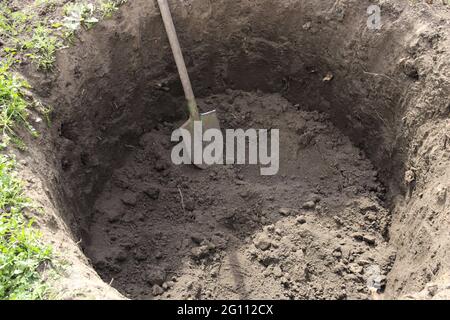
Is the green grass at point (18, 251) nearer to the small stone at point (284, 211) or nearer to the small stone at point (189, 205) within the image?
the small stone at point (189, 205)

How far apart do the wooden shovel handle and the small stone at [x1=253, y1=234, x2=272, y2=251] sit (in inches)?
46.9

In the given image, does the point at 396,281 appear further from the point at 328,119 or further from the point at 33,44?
the point at 33,44

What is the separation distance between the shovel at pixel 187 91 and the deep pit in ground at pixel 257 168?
0.19m

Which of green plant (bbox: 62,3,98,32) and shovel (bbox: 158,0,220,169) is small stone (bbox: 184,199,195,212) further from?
green plant (bbox: 62,3,98,32)

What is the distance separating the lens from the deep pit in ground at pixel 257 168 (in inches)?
142

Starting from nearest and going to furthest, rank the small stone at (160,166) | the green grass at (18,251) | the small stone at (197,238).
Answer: the green grass at (18,251) < the small stone at (197,238) < the small stone at (160,166)

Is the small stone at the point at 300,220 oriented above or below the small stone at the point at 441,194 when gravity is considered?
below

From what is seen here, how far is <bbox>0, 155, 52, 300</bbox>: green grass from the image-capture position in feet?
8.80

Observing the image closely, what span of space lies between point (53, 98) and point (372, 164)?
2476mm

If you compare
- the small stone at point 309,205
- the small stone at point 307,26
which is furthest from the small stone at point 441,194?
the small stone at point 307,26

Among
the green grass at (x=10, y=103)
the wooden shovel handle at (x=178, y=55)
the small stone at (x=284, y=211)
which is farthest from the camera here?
the wooden shovel handle at (x=178, y=55)

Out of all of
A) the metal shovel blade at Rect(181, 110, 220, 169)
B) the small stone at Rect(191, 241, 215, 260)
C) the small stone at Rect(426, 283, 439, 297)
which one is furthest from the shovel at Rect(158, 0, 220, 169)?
the small stone at Rect(426, 283, 439, 297)

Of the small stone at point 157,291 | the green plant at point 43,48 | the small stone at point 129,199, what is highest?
the green plant at point 43,48

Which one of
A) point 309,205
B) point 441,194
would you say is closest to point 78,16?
point 309,205
